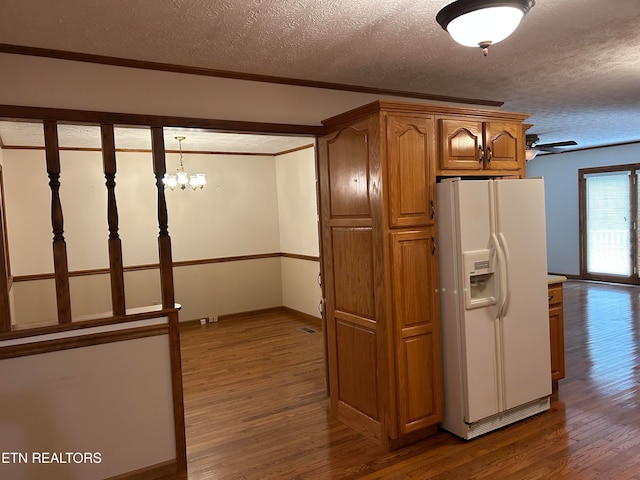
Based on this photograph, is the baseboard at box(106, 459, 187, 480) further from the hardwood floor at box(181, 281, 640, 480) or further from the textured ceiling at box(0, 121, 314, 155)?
the textured ceiling at box(0, 121, 314, 155)

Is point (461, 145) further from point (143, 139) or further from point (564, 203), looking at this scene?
point (564, 203)

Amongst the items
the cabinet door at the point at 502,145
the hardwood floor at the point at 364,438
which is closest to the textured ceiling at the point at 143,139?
the cabinet door at the point at 502,145

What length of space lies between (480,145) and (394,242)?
1.00 metres

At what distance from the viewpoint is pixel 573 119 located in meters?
5.59

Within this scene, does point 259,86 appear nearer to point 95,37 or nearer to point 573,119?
point 95,37

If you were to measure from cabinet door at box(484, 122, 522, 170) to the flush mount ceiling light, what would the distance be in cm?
141

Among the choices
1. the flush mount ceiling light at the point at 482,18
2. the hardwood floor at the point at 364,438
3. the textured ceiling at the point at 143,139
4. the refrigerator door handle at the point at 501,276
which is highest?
the textured ceiling at the point at 143,139

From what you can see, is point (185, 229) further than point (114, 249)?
Yes

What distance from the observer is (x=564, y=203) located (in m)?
9.15

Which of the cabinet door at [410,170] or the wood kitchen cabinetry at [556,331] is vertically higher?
the cabinet door at [410,170]

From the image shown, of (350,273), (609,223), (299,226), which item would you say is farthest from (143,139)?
(609,223)

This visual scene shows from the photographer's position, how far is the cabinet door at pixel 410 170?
2.91 m

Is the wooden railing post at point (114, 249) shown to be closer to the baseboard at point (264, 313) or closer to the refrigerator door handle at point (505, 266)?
the refrigerator door handle at point (505, 266)

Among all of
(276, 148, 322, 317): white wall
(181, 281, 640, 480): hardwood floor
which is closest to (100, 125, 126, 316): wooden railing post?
(181, 281, 640, 480): hardwood floor
